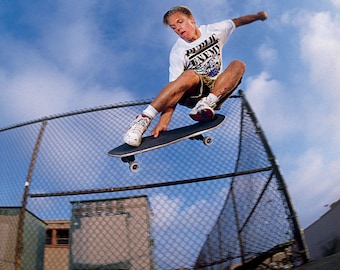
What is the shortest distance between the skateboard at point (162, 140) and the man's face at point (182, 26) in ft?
3.78

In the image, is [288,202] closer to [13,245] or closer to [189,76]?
[189,76]

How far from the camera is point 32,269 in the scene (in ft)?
17.0

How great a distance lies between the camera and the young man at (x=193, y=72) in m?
3.48

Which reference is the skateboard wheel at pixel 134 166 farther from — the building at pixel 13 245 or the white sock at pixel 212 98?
the building at pixel 13 245

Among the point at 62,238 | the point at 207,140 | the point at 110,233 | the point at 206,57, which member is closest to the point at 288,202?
the point at 207,140

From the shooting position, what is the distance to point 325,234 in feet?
31.8

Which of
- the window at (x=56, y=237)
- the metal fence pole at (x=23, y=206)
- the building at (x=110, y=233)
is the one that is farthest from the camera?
the window at (x=56, y=237)

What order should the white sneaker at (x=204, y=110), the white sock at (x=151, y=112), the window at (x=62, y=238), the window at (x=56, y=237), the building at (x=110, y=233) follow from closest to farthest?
1. the white sneaker at (x=204, y=110)
2. the white sock at (x=151, y=112)
3. the building at (x=110, y=233)
4. the window at (x=56, y=237)
5. the window at (x=62, y=238)

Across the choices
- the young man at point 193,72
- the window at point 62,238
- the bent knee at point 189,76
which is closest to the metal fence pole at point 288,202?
the young man at point 193,72

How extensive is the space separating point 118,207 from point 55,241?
22.4ft

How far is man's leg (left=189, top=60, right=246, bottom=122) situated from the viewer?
11.1 feet

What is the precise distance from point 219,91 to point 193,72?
0.42 meters

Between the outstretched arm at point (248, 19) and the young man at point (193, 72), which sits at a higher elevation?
the outstretched arm at point (248, 19)

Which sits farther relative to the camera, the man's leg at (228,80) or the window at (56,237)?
the window at (56,237)
